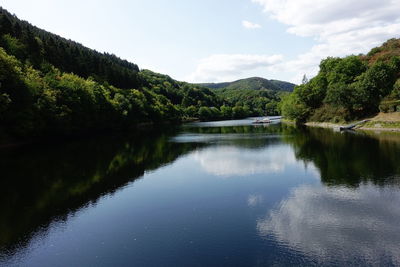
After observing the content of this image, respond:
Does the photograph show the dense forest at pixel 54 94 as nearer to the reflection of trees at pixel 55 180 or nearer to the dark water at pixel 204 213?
the reflection of trees at pixel 55 180

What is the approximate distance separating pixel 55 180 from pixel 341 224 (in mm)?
24751

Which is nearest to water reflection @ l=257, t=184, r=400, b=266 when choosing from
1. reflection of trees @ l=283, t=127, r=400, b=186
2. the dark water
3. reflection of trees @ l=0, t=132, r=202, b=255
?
the dark water

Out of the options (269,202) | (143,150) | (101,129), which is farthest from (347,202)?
(101,129)

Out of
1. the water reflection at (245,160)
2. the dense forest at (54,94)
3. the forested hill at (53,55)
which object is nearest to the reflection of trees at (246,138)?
the water reflection at (245,160)

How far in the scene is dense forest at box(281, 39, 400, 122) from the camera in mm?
77312

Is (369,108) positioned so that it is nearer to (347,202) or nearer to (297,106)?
(297,106)

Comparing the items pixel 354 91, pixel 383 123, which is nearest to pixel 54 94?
pixel 383 123

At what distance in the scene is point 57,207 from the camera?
21281 millimetres

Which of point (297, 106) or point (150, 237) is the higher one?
point (297, 106)

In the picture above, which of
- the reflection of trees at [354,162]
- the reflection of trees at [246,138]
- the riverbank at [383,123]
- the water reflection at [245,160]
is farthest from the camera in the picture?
the riverbank at [383,123]

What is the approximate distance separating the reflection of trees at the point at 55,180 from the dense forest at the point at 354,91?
53566mm

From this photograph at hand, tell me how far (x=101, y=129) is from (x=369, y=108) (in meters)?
75.9

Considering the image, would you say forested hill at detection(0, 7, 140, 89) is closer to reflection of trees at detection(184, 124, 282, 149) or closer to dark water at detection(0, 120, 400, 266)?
reflection of trees at detection(184, 124, 282, 149)

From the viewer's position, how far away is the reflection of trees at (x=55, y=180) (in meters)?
19.1
